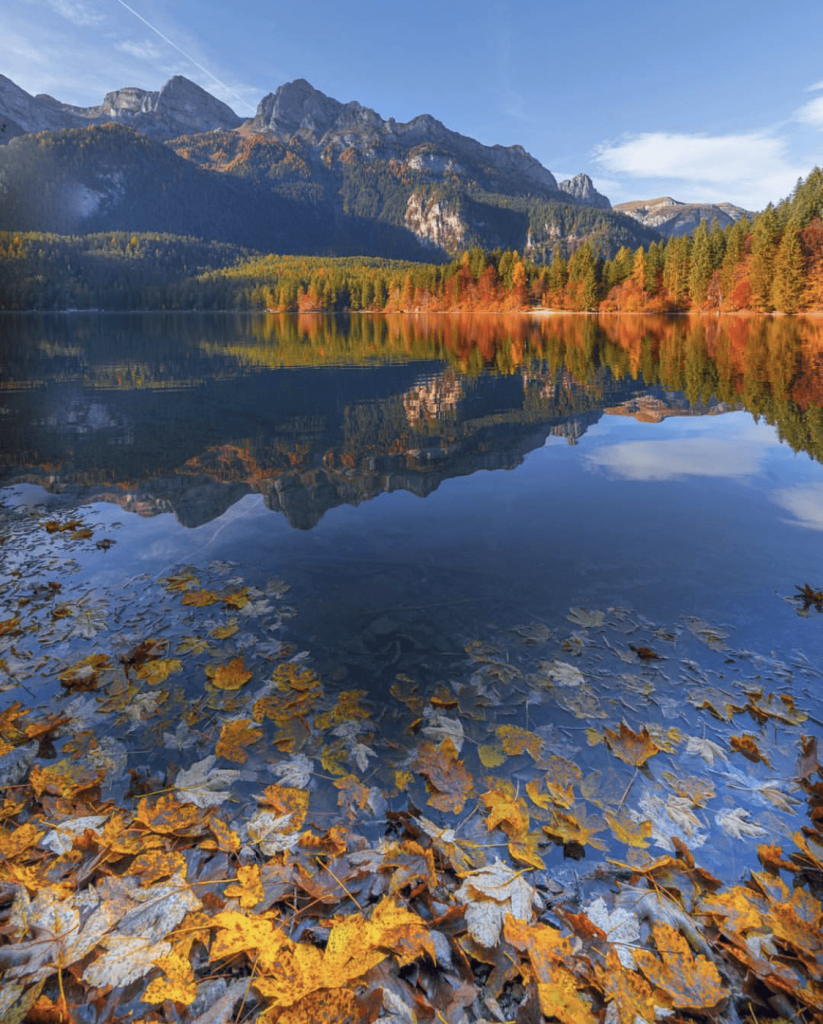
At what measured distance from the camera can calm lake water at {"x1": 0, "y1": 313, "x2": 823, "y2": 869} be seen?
494 centimetres

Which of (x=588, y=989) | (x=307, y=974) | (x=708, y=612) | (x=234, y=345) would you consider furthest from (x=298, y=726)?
(x=234, y=345)

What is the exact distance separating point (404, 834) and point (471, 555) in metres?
4.92

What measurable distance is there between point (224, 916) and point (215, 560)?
5.53 metres

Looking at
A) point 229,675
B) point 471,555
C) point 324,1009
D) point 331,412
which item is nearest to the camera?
point 324,1009

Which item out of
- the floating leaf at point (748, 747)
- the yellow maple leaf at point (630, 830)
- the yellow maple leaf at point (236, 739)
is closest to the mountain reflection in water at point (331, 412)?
the yellow maple leaf at point (236, 739)

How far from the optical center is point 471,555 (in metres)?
8.20

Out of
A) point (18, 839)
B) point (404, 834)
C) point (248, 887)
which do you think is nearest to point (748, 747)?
point (404, 834)

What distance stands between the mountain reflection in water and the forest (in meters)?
53.1

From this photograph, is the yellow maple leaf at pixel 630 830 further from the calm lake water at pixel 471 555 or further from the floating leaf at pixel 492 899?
the floating leaf at pixel 492 899

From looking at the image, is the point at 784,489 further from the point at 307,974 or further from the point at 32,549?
the point at 32,549

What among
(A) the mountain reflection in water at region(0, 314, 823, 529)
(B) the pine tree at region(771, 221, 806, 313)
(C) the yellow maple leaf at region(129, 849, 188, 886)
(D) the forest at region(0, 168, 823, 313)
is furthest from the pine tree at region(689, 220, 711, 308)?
(C) the yellow maple leaf at region(129, 849, 188, 886)

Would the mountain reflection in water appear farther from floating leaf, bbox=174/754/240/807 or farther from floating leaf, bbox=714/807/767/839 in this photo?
floating leaf, bbox=714/807/767/839

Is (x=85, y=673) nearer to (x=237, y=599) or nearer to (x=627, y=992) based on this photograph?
(x=237, y=599)

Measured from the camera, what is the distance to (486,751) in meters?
4.41
